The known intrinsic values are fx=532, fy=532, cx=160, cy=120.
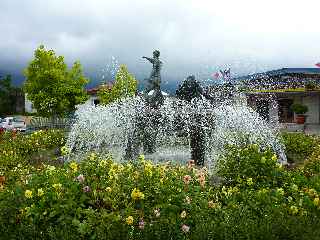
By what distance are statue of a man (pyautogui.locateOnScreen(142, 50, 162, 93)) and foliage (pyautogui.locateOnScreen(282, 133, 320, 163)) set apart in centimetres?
419

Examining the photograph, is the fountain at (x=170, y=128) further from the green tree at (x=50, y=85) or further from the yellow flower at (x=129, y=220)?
the green tree at (x=50, y=85)

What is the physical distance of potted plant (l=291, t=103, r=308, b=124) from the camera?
141ft

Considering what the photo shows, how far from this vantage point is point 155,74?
16562mm

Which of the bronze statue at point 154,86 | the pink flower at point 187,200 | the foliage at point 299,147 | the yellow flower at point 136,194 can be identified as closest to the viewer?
the yellow flower at point 136,194

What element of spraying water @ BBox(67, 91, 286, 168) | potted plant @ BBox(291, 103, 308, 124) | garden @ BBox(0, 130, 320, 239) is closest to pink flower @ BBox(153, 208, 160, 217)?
garden @ BBox(0, 130, 320, 239)

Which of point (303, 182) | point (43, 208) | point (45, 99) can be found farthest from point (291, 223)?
point (45, 99)

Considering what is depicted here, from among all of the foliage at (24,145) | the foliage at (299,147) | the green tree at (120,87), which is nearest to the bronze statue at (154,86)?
the foliage at (24,145)

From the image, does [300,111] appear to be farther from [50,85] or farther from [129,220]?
[129,220]

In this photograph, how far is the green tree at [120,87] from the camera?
159ft

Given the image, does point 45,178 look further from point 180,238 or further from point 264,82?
point 264,82

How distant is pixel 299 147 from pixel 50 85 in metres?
32.2

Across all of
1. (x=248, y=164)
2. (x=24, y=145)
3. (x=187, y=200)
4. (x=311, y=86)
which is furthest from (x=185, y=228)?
(x=311, y=86)

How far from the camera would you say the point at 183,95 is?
531 inches

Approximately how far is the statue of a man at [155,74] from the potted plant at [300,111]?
28017 mm
